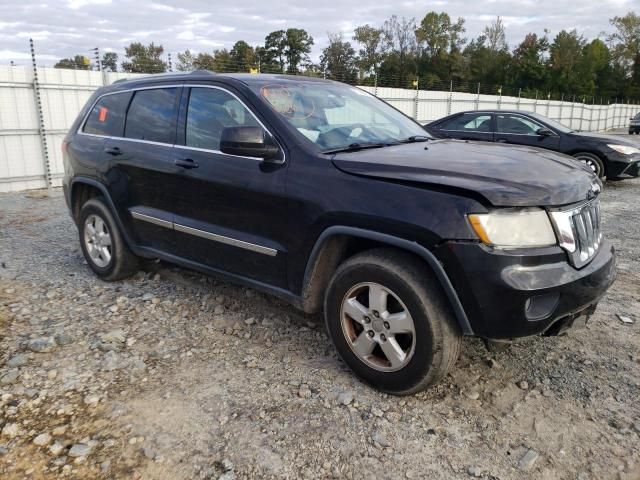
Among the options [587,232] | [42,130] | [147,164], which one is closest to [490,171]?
[587,232]

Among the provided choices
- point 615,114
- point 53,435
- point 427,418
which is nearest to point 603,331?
point 427,418

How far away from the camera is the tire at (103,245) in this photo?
459cm

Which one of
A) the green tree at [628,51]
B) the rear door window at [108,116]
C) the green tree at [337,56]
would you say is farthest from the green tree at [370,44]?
the rear door window at [108,116]

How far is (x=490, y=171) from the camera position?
271 centimetres

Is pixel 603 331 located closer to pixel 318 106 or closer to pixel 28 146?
pixel 318 106

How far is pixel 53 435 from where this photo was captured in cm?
265

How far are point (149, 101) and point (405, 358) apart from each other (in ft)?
9.56

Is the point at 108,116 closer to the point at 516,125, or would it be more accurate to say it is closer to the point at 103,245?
the point at 103,245

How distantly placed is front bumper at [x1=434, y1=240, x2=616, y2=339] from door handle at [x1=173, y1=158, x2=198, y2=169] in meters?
1.92

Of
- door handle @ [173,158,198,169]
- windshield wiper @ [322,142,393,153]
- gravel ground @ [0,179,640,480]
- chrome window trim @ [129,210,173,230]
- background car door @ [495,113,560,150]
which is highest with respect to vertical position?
windshield wiper @ [322,142,393,153]

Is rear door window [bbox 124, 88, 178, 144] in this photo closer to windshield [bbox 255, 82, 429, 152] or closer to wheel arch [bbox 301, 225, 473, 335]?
windshield [bbox 255, 82, 429, 152]

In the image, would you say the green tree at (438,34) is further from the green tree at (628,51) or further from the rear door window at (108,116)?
the rear door window at (108,116)

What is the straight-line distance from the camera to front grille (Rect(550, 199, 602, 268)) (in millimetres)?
2629

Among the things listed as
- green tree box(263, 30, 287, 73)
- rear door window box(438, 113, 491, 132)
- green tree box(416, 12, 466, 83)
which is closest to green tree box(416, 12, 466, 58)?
green tree box(416, 12, 466, 83)
